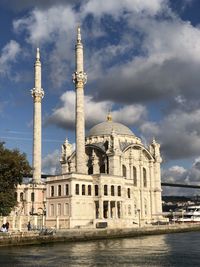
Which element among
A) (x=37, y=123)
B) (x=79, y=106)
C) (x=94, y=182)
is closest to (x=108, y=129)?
(x=37, y=123)

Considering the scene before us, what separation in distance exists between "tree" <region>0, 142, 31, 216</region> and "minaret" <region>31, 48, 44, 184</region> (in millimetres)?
24374

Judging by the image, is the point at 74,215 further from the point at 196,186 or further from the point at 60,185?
the point at 196,186

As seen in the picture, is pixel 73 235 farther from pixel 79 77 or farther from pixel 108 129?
pixel 108 129

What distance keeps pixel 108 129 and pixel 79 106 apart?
21.5 metres

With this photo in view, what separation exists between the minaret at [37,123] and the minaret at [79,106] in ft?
28.3

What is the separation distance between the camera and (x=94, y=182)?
231ft

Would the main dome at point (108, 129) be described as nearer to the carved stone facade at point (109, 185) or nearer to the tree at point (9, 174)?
the carved stone facade at point (109, 185)

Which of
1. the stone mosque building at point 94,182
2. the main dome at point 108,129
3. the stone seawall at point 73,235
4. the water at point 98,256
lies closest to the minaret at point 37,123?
the stone mosque building at point 94,182

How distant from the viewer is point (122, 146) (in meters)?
87.0

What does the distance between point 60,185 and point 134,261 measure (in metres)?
36.7

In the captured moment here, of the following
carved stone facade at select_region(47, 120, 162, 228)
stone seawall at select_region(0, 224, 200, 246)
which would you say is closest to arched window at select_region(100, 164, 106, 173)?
carved stone facade at select_region(47, 120, 162, 228)

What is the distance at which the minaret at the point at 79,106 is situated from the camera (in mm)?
70438

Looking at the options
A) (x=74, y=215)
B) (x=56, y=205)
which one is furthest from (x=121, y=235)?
(x=56, y=205)

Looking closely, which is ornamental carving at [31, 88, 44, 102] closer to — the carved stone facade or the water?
the carved stone facade
